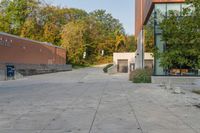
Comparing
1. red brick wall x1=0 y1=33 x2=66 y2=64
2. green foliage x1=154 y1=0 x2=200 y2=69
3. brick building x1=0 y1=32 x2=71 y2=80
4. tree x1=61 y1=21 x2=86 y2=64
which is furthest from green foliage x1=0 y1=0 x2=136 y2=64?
green foliage x1=154 y1=0 x2=200 y2=69

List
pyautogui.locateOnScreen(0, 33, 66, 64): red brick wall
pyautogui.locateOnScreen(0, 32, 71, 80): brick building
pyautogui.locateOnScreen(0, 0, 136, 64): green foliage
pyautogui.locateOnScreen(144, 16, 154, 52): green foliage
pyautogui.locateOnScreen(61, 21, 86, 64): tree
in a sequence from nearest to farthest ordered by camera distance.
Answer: pyautogui.locateOnScreen(144, 16, 154, 52): green foliage
pyautogui.locateOnScreen(0, 32, 71, 80): brick building
pyautogui.locateOnScreen(0, 33, 66, 64): red brick wall
pyautogui.locateOnScreen(61, 21, 86, 64): tree
pyautogui.locateOnScreen(0, 0, 136, 64): green foliage

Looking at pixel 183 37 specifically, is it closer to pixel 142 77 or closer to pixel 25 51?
pixel 142 77

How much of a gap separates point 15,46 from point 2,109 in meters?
35.8

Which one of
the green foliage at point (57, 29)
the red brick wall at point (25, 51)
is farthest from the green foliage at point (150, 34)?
the green foliage at point (57, 29)

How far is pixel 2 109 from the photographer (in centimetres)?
1438

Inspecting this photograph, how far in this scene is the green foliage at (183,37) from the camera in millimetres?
14953

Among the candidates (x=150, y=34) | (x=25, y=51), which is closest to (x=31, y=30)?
(x=25, y=51)

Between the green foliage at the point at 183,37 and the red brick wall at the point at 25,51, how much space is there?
3162cm

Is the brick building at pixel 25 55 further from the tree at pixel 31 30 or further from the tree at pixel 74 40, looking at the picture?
the tree at pixel 31 30

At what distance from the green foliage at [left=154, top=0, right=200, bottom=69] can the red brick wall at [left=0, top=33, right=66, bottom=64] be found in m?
31.6

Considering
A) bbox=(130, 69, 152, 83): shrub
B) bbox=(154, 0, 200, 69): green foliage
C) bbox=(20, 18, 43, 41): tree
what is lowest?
bbox=(130, 69, 152, 83): shrub

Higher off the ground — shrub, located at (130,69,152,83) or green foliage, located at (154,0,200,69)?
green foliage, located at (154,0,200,69)

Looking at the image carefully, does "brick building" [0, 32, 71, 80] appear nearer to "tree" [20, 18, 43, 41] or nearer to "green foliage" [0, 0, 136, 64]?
"green foliage" [0, 0, 136, 64]

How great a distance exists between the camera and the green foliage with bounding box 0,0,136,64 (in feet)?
264
